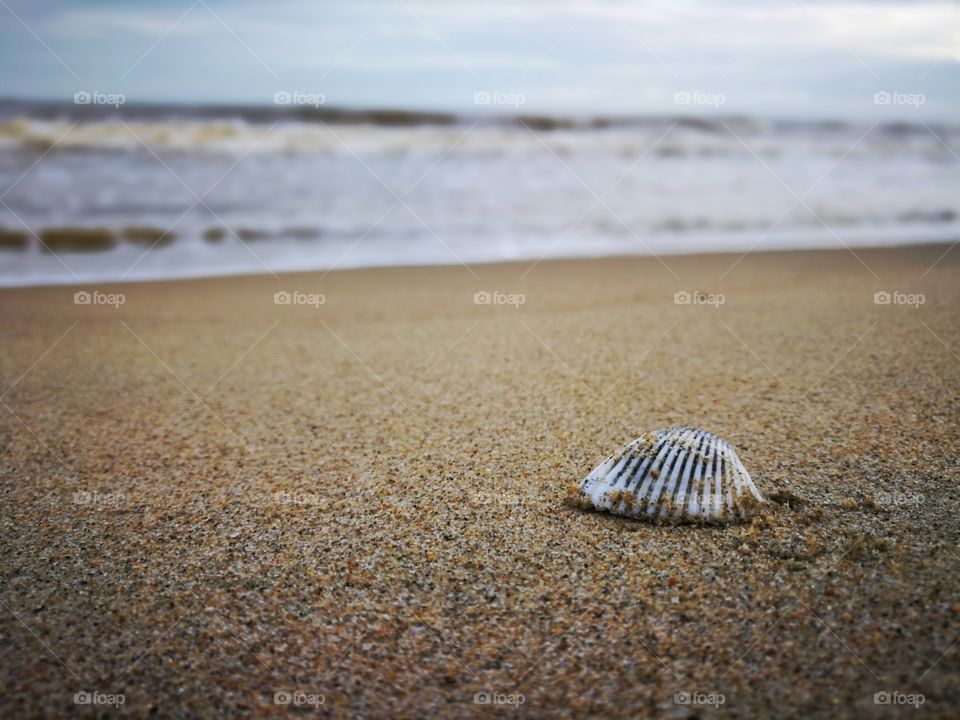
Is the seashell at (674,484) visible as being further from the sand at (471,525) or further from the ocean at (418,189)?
the ocean at (418,189)

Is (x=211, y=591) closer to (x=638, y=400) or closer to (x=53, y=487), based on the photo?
(x=53, y=487)

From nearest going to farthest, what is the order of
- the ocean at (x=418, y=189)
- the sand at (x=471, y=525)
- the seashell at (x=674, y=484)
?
1. the sand at (x=471, y=525)
2. the seashell at (x=674, y=484)
3. the ocean at (x=418, y=189)

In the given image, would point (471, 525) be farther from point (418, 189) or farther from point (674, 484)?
point (418, 189)

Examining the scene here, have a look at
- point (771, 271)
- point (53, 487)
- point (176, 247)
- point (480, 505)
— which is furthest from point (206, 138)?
point (480, 505)

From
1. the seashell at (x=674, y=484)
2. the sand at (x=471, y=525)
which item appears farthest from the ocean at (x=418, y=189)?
the seashell at (x=674, y=484)

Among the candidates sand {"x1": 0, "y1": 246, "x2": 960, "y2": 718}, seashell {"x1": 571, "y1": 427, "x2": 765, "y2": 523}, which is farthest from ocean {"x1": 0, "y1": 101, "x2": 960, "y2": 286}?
seashell {"x1": 571, "y1": 427, "x2": 765, "y2": 523}
